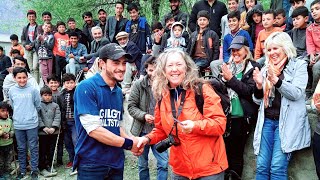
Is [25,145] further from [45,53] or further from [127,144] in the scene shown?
[127,144]

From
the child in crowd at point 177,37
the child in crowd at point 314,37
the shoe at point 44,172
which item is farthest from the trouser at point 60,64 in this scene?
the child in crowd at point 314,37

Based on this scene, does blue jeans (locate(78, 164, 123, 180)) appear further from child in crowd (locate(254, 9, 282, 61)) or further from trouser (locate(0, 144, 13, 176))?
trouser (locate(0, 144, 13, 176))

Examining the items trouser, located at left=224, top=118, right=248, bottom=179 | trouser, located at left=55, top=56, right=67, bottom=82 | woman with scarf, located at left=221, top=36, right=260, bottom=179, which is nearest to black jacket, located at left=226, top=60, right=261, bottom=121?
woman with scarf, located at left=221, top=36, right=260, bottom=179

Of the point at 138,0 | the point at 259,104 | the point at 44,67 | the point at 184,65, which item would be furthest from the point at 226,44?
the point at 138,0

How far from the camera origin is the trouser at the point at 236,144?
14.9ft

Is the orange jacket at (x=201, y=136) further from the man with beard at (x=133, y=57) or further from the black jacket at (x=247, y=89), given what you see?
the man with beard at (x=133, y=57)

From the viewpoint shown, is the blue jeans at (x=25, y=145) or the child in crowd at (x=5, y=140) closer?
the blue jeans at (x=25, y=145)

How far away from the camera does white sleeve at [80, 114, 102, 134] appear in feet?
10.2

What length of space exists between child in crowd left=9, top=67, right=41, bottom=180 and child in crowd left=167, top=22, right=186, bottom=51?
2.85 meters

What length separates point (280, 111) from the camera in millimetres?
4000

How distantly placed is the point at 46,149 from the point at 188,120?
4.74 meters

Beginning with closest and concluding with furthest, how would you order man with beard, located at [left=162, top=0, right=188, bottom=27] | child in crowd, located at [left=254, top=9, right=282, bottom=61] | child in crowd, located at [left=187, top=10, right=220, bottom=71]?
child in crowd, located at [left=254, top=9, right=282, bottom=61] → child in crowd, located at [left=187, top=10, right=220, bottom=71] → man with beard, located at [left=162, top=0, right=188, bottom=27]

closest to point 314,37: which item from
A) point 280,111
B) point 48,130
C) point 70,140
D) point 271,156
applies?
point 280,111

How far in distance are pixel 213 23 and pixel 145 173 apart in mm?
4150
